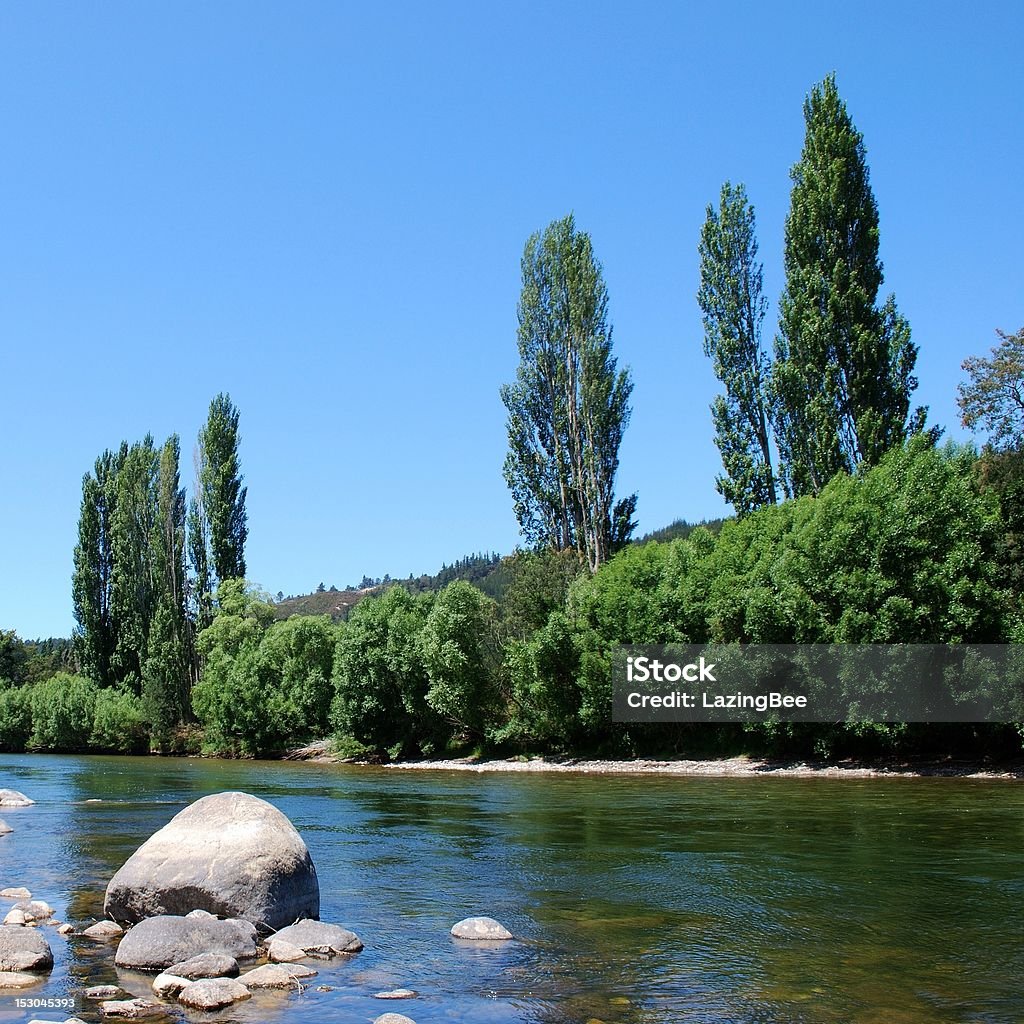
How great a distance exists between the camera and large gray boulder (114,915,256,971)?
8836 mm

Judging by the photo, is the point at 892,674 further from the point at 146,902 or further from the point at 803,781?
the point at 146,902

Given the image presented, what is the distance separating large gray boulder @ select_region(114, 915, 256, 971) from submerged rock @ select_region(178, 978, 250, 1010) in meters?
0.92

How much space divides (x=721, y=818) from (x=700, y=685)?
20.3 meters

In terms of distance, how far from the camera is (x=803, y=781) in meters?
30.5

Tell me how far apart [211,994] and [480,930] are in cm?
324

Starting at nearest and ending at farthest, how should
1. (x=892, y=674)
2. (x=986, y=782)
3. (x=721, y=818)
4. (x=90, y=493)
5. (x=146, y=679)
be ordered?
(x=721, y=818)
(x=986, y=782)
(x=892, y=674)
(x=146, y=679)
(x=90, y=493)

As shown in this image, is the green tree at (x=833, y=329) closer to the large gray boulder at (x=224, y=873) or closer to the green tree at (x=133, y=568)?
the large gray boulder at (x=224, y=873)

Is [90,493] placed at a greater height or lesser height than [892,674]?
greater

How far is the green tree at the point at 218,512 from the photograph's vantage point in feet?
247

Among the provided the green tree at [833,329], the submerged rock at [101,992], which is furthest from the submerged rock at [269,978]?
the green tree at [833,329]

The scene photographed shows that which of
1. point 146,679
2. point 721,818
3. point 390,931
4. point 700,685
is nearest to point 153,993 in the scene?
point 390,931

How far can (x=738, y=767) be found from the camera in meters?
36.8

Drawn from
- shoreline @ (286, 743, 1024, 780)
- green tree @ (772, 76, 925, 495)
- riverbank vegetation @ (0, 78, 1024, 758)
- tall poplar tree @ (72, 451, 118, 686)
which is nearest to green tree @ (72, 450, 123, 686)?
tall poplar tree @ (72, 451, 118, 686)

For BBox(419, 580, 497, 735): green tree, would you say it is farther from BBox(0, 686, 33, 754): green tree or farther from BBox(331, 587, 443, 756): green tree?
BBox(0, 686, 33, 754): green tree
